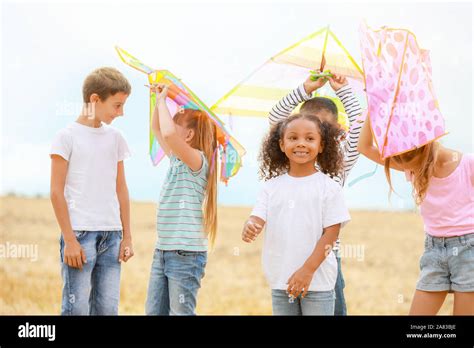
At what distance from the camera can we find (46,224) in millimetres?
11477

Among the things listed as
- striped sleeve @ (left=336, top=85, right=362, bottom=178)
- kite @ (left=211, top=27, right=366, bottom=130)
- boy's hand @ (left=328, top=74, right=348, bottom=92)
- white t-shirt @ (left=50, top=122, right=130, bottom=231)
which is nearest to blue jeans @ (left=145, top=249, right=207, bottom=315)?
white t-shirt @ (left=50, top=122, right=130, bottom=231)

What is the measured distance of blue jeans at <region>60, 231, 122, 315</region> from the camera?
376 centimetres

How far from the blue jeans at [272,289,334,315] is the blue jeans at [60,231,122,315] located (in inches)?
42.1

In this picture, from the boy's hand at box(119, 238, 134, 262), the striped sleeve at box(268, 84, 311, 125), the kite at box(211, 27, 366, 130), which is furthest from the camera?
the kite at box(211, 27, 366, 130)

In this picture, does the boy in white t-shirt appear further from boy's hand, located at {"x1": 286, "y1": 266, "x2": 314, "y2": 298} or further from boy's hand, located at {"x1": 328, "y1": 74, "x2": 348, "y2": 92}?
boy's hand, located at {"x1": 328, "y1": 74, "x2": 348, "y2": 92}

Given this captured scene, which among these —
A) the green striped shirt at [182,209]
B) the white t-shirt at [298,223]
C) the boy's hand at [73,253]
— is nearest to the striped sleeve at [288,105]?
the green striped shirt at [182,209]

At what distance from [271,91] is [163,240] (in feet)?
4.78

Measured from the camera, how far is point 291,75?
4.55 metres

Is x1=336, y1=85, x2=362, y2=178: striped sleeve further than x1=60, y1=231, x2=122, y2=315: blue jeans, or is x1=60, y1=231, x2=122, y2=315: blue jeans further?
x1=336, y1=85, x2=362, y2=178: striped sleeve

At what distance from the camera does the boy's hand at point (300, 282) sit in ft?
10.9

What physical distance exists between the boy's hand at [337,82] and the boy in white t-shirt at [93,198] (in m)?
1.32

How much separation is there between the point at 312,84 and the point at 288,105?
23cm

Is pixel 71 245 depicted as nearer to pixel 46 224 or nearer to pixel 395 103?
pixel 395 103
